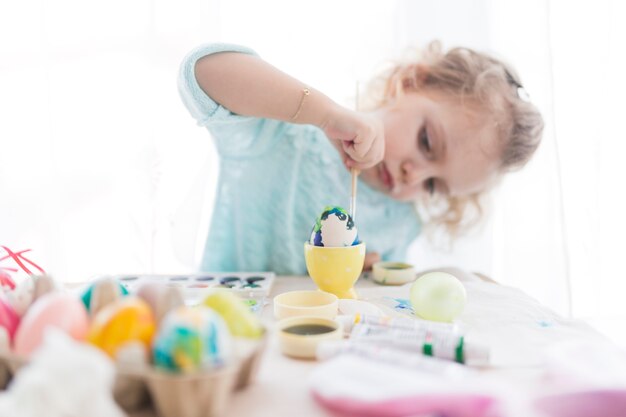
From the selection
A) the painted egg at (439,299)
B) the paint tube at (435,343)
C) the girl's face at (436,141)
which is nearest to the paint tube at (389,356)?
the paint tube at (435,343)

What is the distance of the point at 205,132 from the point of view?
0.93 meters

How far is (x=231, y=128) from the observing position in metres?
0.79

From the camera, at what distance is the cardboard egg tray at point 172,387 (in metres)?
0.27

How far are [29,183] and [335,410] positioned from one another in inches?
32.4

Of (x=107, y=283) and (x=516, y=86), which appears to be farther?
(x=516, y=86)

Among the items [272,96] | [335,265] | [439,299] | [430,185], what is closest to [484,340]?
[439,299]

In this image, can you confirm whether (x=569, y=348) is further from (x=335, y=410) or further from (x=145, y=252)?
(x=145, y=252)

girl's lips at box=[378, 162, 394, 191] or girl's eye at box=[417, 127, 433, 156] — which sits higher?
girl's eye at box=[417, 127, 433, 156]

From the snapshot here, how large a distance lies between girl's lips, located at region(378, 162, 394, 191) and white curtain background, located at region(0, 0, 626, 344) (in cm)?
17

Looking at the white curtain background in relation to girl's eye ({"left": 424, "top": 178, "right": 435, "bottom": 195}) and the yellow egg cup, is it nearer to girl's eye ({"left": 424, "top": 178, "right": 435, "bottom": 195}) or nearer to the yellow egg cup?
girl's eye ({"left": 424, "top": 178, "right": 435, "bottom": 195})

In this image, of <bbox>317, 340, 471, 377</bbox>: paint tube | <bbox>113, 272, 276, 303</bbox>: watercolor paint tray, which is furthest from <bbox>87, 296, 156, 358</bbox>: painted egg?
<bbox>113, 272, 276, 303</bbox>: watercolor paint tray

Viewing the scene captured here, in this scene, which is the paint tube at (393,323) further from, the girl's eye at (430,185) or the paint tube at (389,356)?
the girl's eye at (430,185)

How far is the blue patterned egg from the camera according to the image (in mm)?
537

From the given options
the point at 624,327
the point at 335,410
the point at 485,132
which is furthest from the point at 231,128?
the point at 624,327
